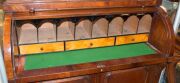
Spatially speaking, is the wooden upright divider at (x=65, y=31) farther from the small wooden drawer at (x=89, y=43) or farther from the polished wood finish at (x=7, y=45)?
the polished wood finish at (x=7, y=45)

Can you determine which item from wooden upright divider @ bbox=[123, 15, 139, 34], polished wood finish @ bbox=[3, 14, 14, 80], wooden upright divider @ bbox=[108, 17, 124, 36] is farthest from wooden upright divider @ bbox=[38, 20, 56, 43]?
wooden upright divider @ bbox=[123, 15, 139, 34]

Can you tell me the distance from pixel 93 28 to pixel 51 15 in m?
0.30

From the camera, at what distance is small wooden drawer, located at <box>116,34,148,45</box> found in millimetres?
1325

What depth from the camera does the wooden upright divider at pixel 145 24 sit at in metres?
1.36

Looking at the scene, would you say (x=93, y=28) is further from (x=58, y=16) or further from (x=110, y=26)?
(x=58, y=16)

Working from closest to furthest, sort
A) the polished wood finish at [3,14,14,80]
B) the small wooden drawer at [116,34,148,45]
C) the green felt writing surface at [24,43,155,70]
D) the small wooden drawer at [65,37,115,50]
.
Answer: the polished wood finish at [3,14,14,80] < the green felt writing surface at [24,43,155,70] < the small wooden drawer at [65,37,115,50] < the small wooden drawer at [116,34,148,45]

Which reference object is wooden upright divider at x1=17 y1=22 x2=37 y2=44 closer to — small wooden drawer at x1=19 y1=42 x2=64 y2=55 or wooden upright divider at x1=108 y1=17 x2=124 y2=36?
small wooden drawer at x1=19 y1=42 x2=64 y2=55

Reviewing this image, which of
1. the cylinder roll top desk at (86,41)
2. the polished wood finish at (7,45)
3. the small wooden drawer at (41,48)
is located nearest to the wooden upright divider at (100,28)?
the cylinder roll top desk at (86,41)

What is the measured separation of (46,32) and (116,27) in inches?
17.7

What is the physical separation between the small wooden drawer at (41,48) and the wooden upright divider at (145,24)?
56 cm

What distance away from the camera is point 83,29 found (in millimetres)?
1250

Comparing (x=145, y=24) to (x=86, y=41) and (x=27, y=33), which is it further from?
(x=27, y=33)

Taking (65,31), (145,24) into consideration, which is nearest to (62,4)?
(65,31)

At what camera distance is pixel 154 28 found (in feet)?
4.43
